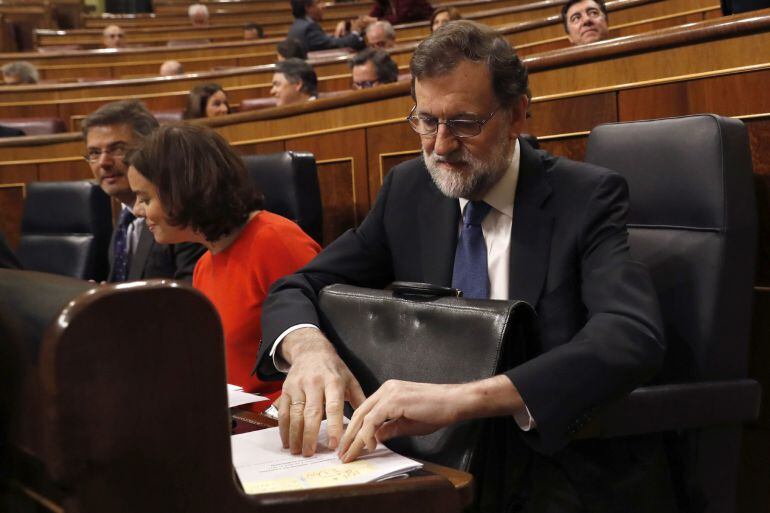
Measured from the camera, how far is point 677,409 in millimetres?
708

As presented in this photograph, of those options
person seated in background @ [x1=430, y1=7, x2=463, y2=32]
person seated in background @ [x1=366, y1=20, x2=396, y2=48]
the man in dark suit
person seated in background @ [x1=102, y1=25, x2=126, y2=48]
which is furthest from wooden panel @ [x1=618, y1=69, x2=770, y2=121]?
person seated in background @ [x1=102, y1=25, x2=126, y2=48]

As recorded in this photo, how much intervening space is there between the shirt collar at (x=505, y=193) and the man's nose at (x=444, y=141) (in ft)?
0.16

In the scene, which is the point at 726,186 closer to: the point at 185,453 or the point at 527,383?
the point at 527,383

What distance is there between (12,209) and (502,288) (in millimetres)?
Result: 1916

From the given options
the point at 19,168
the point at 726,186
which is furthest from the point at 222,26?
the point at 726,186

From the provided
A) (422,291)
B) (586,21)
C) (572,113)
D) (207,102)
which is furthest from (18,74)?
(422,291)

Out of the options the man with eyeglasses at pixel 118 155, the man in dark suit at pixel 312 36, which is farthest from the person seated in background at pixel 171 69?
the man with eyeglasses at pixel 118 155

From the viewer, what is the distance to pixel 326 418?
61 cm

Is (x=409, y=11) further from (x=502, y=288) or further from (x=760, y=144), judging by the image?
(x=502, y=288)

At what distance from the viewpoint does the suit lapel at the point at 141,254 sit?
141 centimetres

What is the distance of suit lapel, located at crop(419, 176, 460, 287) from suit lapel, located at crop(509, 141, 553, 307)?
0.20 feet

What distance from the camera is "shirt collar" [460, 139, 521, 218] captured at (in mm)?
798

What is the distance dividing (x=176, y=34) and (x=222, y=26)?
0.25 metres

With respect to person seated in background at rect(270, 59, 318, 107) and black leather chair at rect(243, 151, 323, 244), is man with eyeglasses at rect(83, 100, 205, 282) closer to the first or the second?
black leather chair at rect(243, 151, 323, 244)
